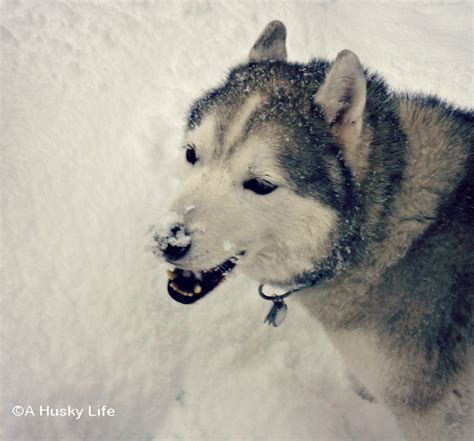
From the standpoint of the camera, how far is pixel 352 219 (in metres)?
1.89

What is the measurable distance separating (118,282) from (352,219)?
182cm

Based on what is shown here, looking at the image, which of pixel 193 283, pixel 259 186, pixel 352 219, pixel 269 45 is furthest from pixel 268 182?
pixel 269 45

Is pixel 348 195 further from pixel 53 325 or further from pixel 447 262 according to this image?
pixel 53 325

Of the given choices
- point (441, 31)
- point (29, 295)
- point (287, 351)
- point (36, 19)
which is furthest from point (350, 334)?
point (441, 31)

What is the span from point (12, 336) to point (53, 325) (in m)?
0.26

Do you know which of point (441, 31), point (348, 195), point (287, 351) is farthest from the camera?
point (441, 31)

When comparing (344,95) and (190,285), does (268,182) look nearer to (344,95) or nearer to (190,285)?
(344,95)

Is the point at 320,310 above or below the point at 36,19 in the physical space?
below

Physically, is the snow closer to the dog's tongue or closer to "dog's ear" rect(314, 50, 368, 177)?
Answer: the dog's tongue

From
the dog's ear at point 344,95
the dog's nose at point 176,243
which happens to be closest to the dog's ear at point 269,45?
the dog's ear at point 344,95

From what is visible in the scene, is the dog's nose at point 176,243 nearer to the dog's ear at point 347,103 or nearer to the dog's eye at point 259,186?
the dog's eye at point 259,186

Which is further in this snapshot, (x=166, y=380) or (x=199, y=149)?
(x=166, y=380)

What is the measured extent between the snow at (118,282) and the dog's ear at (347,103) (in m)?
0.87

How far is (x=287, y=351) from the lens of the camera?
10.0 ft
